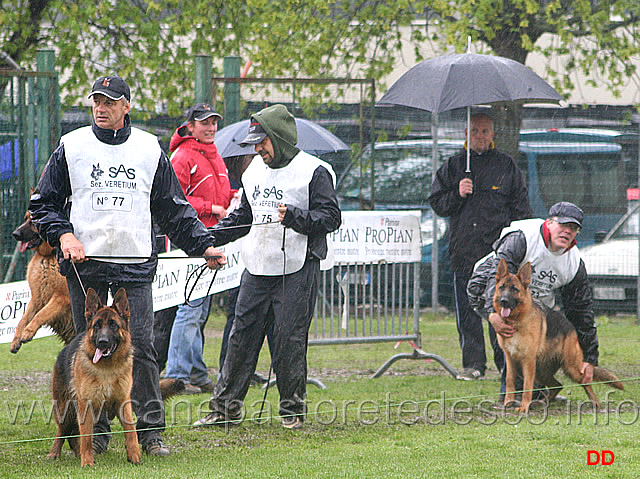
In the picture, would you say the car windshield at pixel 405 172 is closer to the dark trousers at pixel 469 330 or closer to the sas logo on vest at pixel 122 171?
the dark trousers at pixel 469 330

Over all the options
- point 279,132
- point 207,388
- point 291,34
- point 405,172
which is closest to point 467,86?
point 279,132

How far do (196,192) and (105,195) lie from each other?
2.45m

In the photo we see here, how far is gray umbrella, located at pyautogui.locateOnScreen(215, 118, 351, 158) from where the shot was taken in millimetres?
8586

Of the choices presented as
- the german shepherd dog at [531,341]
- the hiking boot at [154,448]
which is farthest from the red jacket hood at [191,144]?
the hiking boot at [154,448]

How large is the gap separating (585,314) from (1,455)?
4042 millimetres

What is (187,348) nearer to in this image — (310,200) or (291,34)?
(310,200)

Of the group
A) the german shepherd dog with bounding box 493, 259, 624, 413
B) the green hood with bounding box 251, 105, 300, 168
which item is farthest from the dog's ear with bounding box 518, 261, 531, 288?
the green hood with bounding box 251, 105, 300, 168

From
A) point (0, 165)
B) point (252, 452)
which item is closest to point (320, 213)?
point (252, 452)

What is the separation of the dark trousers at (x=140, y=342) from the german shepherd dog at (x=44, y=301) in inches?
42.5

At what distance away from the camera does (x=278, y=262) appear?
6086 mm

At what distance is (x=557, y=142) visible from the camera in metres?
12.1

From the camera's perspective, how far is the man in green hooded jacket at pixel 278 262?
6.08 meters

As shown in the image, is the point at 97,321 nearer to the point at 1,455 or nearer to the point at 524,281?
the point at 1,455

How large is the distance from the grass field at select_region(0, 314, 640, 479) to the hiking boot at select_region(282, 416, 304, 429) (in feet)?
0.24
